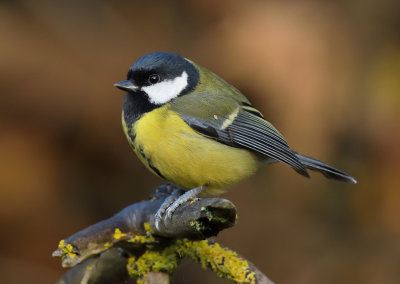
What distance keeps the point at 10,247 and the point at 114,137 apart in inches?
28.8

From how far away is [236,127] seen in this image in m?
2.15

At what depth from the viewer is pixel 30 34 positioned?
9.56ft

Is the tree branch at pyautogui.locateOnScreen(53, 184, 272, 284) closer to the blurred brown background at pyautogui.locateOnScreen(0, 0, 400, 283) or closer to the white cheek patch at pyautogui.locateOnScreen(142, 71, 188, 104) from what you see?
the white cheek patch at pyautogui.locateOnScreen(142, 71, 188, 104)

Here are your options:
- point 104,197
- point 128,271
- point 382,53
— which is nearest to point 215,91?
point 128,271

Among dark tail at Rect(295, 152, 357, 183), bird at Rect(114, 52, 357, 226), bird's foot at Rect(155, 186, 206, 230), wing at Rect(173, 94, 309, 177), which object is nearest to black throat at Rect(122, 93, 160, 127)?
Result: bird at Rect(114, 52, 357, 226)

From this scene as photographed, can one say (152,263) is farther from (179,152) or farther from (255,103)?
(255,103)

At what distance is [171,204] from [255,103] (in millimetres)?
1212

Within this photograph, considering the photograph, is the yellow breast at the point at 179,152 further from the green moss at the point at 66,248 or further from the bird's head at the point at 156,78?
the green moss at the point at 66,248

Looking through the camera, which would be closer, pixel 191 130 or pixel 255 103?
pixel 191 130

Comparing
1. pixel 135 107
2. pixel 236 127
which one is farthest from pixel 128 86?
pixel 236 127

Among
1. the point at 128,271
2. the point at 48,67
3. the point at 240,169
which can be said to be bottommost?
the point at 128,271

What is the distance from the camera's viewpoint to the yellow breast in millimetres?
1945

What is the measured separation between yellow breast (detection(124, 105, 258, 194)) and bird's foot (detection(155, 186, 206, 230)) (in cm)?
3

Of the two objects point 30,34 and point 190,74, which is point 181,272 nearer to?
point 190,74
